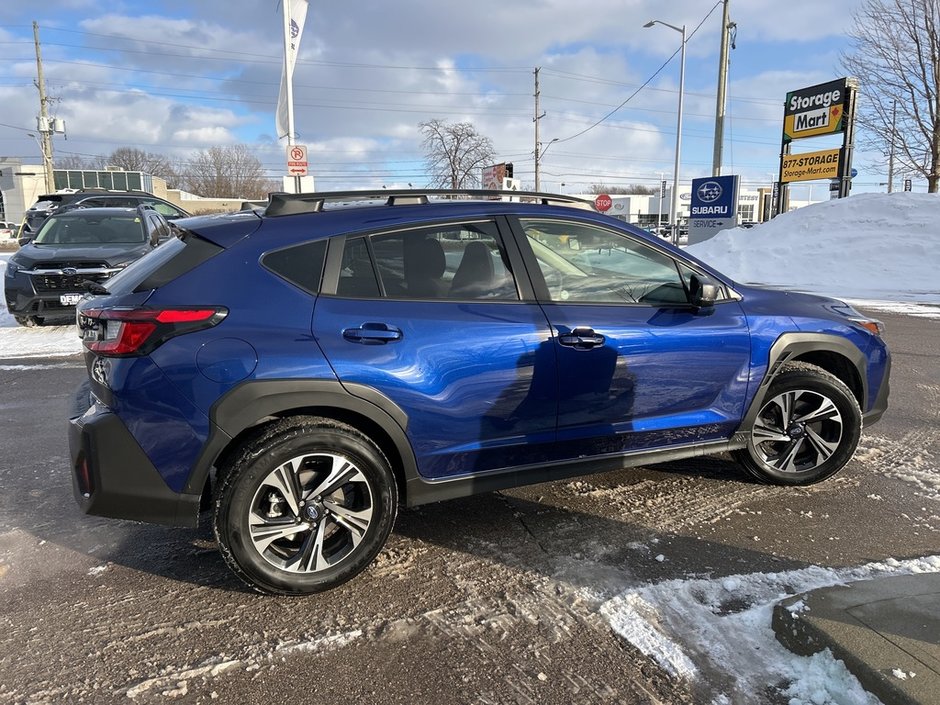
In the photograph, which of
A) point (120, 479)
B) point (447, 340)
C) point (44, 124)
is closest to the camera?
point (120, 479)

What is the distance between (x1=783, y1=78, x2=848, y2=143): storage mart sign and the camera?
22094mm

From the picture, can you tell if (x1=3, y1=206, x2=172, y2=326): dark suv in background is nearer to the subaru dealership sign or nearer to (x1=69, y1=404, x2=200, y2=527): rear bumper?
(x1=69, y1=404, x2=200, y2=527): rear bumper

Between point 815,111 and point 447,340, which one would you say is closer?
point 447,340

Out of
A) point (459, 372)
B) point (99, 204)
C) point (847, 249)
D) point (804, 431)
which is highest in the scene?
point (99, 204)

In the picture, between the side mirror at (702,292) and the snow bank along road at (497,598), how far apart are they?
1.19 metres

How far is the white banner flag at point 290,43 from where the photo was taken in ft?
51.3

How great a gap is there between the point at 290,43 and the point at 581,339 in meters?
15.4

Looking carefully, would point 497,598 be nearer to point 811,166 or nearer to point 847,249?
point 847,249

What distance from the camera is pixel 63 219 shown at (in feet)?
33.2

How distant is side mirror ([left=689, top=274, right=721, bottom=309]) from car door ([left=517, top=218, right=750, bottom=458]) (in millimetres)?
63

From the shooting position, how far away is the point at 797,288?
645 inches

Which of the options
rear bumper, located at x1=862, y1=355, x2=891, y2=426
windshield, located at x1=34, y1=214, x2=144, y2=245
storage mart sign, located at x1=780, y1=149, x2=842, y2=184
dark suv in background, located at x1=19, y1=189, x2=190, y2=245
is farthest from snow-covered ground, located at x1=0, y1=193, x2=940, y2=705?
dark suv in background, located at x1=19, y1=189, x2=190, y2=245

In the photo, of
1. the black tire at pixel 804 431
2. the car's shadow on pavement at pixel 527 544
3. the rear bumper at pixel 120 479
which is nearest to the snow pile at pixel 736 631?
the car's shadow on pavement at pixel 527 544

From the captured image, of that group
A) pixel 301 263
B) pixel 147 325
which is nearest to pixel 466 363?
pixel 301 263
